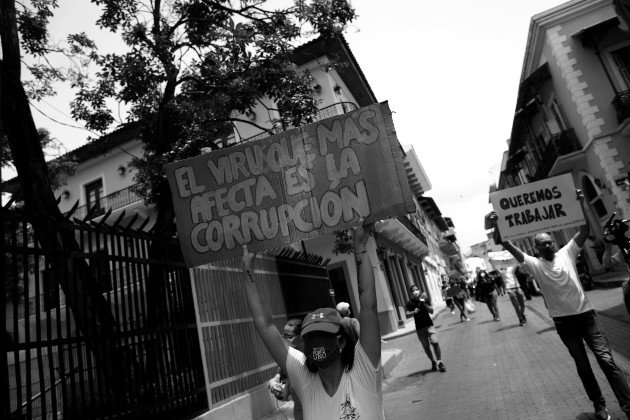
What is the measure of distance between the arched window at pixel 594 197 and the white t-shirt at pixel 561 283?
651 inches

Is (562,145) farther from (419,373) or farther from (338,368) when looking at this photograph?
(338,368)

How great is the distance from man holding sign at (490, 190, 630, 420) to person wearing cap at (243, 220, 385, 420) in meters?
2.98

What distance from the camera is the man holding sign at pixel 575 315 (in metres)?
3.93

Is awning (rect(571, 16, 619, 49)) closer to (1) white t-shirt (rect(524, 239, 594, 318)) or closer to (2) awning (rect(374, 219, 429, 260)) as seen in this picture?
(2) awning (rect(374, 219, 429, 260))

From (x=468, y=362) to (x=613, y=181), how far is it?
41.7 ft

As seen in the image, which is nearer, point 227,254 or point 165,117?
point 227,254

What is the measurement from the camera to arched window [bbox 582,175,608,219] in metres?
18.7

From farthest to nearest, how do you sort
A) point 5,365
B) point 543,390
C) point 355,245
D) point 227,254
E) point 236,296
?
point 236,296
point 543,390
point 227,254
point 5,365
point 355,245

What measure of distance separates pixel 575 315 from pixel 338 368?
322 centimetres

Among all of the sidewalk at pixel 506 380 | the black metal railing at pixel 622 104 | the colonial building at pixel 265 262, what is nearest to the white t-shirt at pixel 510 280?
the sidewalk at pixel 506 380

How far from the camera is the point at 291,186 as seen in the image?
11.7 feet

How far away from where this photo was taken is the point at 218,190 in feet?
12.1

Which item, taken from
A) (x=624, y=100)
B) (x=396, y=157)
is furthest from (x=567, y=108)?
(x=396, y=157)

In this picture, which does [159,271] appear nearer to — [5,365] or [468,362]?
[5,365]
